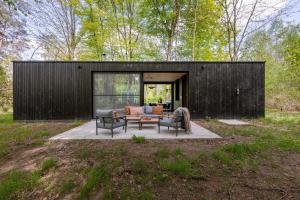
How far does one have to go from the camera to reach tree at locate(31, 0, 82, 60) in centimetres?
1179

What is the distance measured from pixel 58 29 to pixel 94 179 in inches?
563

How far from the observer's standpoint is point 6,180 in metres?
2.35

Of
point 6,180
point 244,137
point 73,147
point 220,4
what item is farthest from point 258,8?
point 6,180

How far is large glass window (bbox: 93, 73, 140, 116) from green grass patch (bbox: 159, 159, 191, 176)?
5.17m

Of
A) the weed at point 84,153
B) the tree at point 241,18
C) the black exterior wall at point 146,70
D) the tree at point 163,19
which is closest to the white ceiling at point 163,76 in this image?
the black exterior wall at point 146,70

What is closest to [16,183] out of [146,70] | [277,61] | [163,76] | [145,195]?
[145,195]

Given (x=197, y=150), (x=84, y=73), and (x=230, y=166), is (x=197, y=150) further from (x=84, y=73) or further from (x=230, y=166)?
(x=84, y=73)

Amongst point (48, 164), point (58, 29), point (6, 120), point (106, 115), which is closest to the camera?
point (48, 164)

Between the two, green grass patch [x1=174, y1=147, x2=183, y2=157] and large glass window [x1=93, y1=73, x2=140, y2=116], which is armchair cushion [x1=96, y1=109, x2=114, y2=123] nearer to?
green grass patch [x1=174, y1=147, x2=183, y2=157]

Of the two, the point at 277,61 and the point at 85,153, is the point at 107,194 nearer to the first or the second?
the point at 85,153

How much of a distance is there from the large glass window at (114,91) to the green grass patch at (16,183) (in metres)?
5.29

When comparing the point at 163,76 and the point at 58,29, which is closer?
the point at 163,76

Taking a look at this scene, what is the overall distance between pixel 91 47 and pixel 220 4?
1121 cm

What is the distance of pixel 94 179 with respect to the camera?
2320mm
